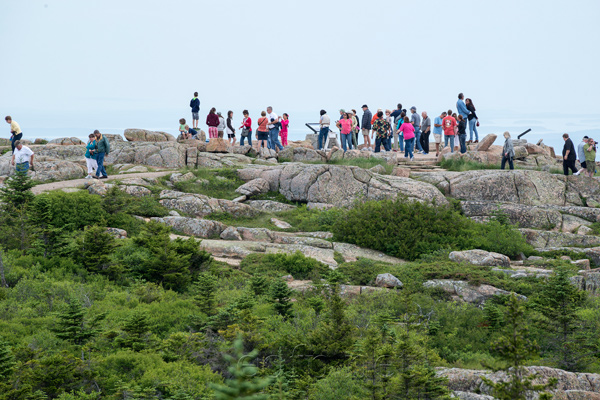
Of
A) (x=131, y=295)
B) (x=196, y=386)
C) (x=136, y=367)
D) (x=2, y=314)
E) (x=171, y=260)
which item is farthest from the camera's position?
(x=171, y=260)

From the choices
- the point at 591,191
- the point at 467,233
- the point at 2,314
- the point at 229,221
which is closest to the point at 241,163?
the point at 229,221

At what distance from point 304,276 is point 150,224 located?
4238mm

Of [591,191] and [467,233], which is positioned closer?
[467,233]

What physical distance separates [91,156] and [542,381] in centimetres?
1966

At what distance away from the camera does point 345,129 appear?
3225 cm

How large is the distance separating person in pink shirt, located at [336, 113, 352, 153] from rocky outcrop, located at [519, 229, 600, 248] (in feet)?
45.7

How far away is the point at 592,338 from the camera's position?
35.6ft

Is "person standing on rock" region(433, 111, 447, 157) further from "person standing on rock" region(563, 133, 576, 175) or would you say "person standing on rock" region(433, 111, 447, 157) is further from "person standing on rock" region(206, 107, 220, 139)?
"person standing on rock" region(206, 107, 220, 139)

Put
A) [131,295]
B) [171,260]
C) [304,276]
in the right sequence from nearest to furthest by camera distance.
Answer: [131,295]
[171,260]
[304,276]

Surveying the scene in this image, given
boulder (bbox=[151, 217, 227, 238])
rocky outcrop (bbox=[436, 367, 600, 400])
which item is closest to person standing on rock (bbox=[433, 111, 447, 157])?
boulder (bbox=[151, 217, 227, 238])

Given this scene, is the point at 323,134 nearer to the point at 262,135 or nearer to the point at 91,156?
the point at 262,135

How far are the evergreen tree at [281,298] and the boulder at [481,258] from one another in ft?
23.3

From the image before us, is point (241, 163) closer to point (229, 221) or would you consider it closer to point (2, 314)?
point (229, 221)

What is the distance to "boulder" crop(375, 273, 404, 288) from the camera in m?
14.4
